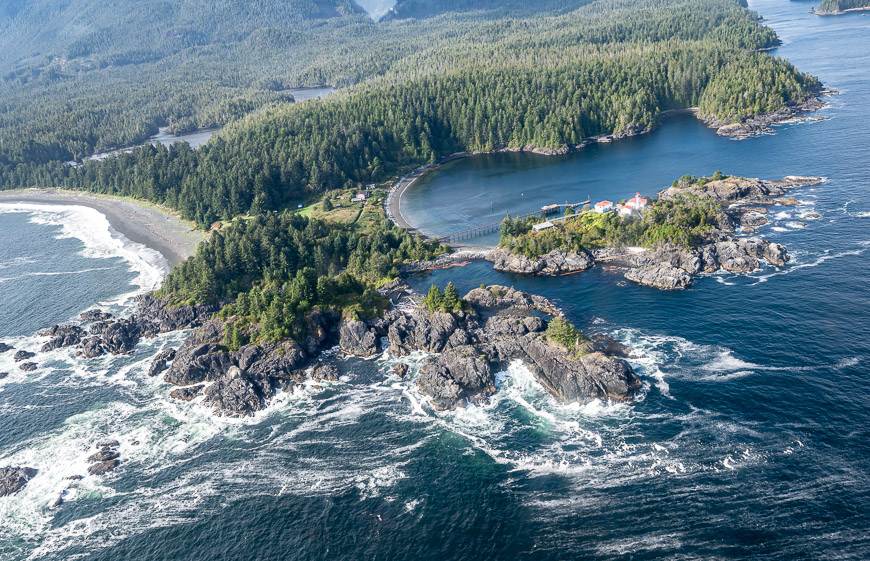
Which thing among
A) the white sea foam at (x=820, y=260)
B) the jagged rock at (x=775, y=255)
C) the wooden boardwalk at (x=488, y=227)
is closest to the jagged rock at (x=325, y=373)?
the wooden boardwalk at (x=488, y=227)

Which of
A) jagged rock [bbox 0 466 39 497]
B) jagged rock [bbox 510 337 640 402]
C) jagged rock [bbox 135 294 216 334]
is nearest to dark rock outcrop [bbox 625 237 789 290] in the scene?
jagged rock [bbox 510 337 640 402]

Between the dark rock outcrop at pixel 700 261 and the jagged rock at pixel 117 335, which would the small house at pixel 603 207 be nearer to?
the dark rock outcrop at pixel 700 261

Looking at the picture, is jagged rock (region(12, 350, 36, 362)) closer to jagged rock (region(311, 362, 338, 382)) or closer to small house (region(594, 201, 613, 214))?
jagged rock (region(311, 362, 338, 382))

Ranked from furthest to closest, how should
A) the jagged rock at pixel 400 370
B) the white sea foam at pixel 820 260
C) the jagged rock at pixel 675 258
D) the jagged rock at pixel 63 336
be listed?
the jagged rock at pixel 63 336, the jagged rock at pixel 675 258, the white sea foam at pixel 820 260, the jagged rock at pixel 400 370

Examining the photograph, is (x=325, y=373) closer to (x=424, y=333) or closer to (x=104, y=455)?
(x=424, y=333)

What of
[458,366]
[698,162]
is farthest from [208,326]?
[698,162]
